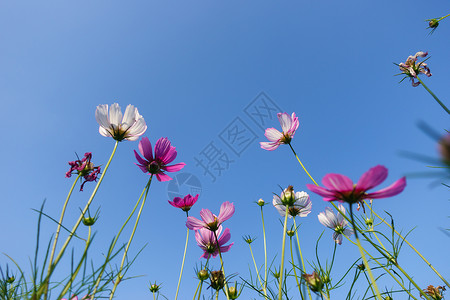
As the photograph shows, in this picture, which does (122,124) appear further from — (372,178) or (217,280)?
(372,178)

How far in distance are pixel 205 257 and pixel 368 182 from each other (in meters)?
Result: 0.95

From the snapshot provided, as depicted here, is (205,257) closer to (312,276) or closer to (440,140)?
(312,276)

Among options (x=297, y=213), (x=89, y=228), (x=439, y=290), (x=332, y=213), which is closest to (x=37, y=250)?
(x=89, y=228)

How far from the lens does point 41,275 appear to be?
1.95ft

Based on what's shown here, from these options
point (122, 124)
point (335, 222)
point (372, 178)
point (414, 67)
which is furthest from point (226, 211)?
point (414, 67)


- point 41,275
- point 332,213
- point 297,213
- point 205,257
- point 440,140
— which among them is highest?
point 332,213

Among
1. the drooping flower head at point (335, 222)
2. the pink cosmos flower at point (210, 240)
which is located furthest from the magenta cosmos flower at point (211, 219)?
the drooping flower head at point (335, 222)

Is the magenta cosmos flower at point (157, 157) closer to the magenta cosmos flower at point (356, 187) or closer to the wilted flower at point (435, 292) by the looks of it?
the magenta cosmos flower at point (356, 187)

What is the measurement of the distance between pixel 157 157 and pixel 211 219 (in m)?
0.34

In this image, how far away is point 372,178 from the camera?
438mm

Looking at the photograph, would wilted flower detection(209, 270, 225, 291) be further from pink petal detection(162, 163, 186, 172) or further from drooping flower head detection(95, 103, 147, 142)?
drooping flower head detection(95, 103, 147, 142)

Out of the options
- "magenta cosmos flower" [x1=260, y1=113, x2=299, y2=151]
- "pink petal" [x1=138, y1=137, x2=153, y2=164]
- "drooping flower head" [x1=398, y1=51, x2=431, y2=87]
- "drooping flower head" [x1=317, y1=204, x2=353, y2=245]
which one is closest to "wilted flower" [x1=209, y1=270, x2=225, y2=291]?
"pink petal" [x1=138, y1=137, x2=153, y2=164]

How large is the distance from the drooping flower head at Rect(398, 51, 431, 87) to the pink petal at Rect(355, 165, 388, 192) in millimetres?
1657

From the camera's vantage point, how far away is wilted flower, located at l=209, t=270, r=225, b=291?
3.06 feet
